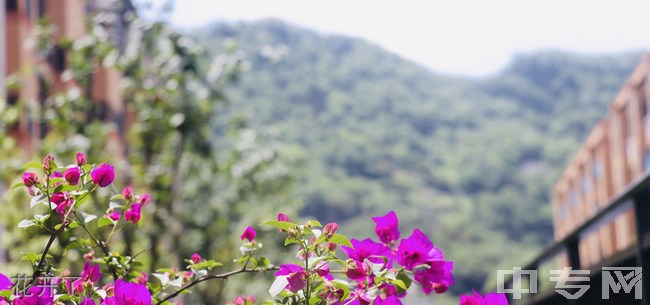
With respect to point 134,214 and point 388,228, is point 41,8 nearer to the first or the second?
point 134,214

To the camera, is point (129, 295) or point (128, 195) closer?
point (129, 295)

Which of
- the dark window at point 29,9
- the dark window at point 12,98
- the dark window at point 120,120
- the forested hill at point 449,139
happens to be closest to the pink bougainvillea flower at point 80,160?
the dark window at point 12,98

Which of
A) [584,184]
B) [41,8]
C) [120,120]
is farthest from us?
[584,184]

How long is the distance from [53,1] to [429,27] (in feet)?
58.8

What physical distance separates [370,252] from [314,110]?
32125 millimetres

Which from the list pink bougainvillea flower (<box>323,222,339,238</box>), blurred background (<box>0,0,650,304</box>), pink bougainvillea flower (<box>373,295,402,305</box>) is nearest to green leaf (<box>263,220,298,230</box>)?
pink bougainvillea flower (<box>323,222,339,238</box>)

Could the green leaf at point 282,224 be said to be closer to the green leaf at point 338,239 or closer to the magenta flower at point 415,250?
the green leaf at point 338,239

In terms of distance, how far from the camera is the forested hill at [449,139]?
3734 cm

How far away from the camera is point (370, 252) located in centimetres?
131

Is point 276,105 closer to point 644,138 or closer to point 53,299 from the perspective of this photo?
point 644,138

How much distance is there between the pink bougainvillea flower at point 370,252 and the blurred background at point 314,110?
129cm

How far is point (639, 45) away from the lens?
57219 millimetres

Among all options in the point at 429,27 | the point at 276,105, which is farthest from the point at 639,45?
the point at 276,105

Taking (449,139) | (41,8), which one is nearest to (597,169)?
(41,8)
